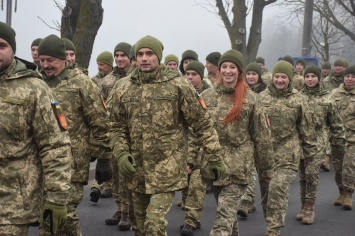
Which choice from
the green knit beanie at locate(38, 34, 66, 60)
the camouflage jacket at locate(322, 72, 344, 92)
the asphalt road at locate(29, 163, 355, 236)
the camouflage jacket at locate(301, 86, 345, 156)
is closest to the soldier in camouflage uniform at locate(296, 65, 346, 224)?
the camouflage jacket at locate(301, 86, 345, 156)

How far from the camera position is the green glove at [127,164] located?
502 cm

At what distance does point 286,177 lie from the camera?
7102 mm

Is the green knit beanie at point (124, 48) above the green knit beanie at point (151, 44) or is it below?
above

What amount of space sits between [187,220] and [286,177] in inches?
49.8

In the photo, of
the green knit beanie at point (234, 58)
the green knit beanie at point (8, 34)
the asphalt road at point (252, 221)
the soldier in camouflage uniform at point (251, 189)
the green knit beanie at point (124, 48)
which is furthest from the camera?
the green knit beanie at point (124, 48)

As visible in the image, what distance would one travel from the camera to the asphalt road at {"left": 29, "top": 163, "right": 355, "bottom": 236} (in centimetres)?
749

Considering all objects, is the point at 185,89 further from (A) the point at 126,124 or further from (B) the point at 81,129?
(B) the point at 81,129

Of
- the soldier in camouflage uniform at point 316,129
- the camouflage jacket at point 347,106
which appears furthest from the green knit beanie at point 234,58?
the camouflage jacket at point 347,106

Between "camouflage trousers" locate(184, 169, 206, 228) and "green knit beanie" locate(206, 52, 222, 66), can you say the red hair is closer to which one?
"camouflage trousers" locate(184, 169, 206, 228)

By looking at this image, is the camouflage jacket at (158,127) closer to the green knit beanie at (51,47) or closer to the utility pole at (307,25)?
the green knit beanie at (51,47)

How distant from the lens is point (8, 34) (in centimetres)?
381

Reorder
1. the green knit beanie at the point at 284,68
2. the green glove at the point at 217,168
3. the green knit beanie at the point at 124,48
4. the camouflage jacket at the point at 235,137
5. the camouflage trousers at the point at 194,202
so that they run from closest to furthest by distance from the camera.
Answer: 1. the green glove at the point at 217,168
2. the camouflage jacket at the point at 235,137
3. the green knit beanie at the point at 284,68
4. the camouflage trousers at the point at 194,202
5. the green knit beanie at the point at 124,48

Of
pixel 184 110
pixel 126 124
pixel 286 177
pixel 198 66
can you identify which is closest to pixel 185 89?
pixel 184 110

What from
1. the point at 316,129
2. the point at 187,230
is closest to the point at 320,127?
the point at 316,129
